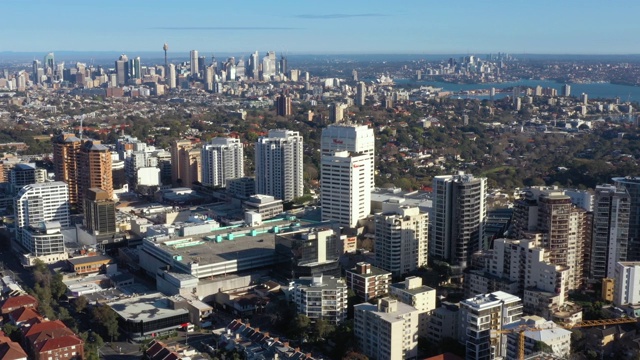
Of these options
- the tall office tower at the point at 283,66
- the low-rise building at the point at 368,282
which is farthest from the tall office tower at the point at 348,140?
the tall office tower at the point at 283,66

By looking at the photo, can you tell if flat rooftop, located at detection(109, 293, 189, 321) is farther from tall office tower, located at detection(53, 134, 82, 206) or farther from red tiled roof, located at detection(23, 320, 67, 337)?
tall office tower, located at detection(53, 134, 82, 206)

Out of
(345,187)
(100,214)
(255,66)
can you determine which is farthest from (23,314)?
(255,66)

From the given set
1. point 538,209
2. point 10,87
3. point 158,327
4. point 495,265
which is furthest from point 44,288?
point 10,87

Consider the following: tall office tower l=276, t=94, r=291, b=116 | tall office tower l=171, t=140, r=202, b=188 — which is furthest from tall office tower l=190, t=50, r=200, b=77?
tall office tower l=171, t=140, r=202, b=188

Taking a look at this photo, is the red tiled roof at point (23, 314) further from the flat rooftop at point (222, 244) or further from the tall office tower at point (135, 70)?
the tall office tower at point (135, 70)

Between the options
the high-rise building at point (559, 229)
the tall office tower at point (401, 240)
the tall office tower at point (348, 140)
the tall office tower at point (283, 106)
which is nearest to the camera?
the high-rise building at point (559, 229)

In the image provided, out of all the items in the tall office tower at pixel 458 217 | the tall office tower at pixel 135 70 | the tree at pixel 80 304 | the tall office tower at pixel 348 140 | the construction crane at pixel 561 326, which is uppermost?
the tall office tower at pixel 135 70

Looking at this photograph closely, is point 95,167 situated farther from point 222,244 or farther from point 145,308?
point 145,308

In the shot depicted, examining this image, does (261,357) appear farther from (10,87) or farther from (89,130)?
(10,87)
